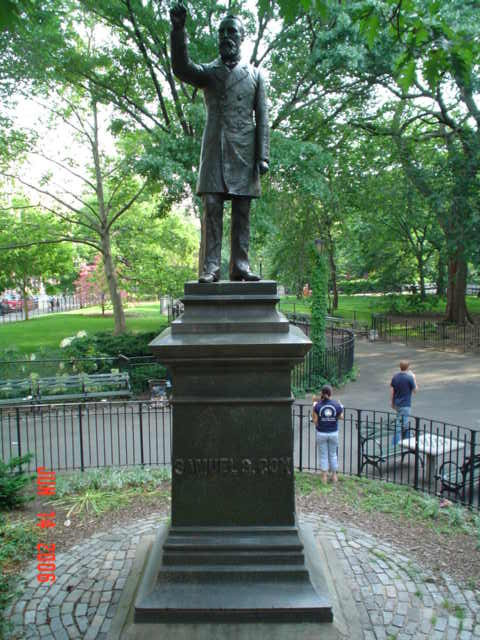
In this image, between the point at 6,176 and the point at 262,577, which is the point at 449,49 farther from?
the point at 6,176

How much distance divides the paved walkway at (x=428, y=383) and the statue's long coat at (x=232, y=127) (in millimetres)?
9167

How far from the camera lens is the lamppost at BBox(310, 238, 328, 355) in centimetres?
1658

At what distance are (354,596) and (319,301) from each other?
1243 centimetres

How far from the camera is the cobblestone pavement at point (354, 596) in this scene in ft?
15.1

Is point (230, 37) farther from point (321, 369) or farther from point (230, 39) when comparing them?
point (321, 369)

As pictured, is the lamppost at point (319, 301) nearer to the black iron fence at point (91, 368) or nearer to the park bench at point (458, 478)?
the black iron fence at point (91, 368)

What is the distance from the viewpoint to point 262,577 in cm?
456

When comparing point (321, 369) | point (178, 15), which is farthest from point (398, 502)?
point (321, 369)

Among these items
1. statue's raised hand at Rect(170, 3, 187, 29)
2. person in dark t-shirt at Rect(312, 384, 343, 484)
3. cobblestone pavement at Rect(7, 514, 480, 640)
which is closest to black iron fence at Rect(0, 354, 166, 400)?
person in dark t-shirt at Rect(312, 384, 343, 484)

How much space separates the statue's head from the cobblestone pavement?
17.6 feet

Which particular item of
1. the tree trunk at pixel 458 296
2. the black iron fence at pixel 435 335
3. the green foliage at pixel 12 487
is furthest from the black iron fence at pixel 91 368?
the tree trunk at pixel 458 296

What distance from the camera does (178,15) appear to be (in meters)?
4.34

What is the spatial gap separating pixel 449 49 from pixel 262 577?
16.1 feet

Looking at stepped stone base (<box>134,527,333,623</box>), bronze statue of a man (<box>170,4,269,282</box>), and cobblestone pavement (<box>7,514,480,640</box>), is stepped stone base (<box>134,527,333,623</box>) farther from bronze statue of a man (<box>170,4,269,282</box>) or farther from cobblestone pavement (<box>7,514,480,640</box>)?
bronze statue of a man (<box>170,4,269,282</box>)
